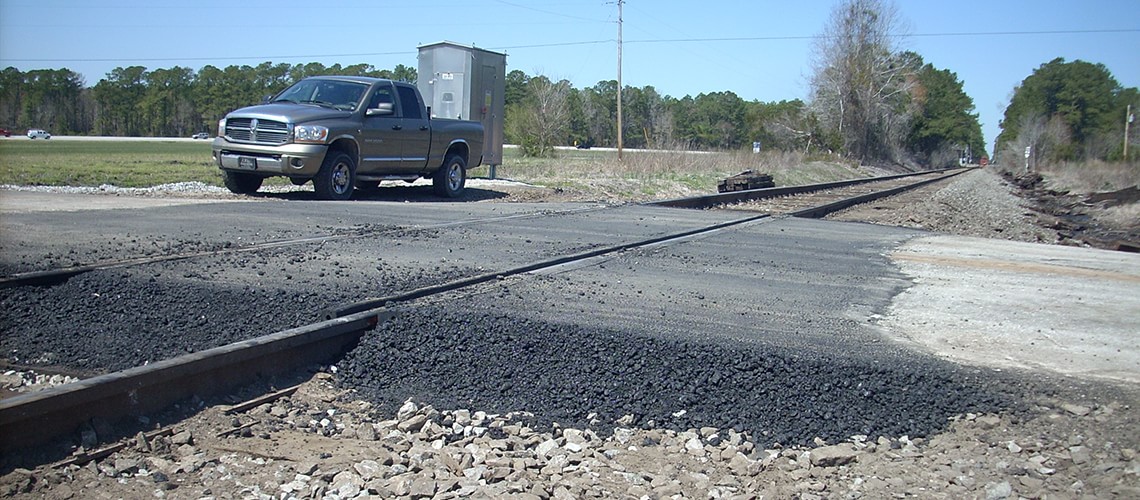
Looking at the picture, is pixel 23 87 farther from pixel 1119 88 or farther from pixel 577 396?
pixel 1119 88

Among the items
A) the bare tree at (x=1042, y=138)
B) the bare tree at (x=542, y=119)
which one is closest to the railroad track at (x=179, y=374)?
the bare tree at (x=542, y=119)

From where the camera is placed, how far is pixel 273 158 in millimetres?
14484

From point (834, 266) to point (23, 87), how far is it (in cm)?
6050

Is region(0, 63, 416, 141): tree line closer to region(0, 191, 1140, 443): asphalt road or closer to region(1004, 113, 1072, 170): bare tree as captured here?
region(0, 191, 1140, 443): asphalt road

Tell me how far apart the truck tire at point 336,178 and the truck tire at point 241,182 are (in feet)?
4.36

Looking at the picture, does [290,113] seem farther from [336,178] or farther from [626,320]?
[626,320]

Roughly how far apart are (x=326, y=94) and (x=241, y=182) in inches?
80.3

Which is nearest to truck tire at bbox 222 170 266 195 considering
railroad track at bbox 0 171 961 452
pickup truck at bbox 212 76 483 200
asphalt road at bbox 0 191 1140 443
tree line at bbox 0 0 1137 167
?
pickup truck at bbox 212 76 483 200

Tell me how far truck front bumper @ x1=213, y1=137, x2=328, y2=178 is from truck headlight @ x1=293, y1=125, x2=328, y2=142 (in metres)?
0.12

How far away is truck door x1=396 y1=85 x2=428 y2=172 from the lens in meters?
16.5

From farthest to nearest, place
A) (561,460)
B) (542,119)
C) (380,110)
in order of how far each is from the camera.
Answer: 1. (542,119)
2. (380,110)
3. (561,460)

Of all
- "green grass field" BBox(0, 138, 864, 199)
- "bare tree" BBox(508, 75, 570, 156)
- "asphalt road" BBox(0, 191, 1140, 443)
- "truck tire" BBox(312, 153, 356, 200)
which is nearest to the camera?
"asphalt road" BBox(0, 191, 1140, 443)

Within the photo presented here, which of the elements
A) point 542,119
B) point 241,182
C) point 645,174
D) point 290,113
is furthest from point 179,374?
point 542,119

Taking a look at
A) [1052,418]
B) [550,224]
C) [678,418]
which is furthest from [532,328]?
[550,224]
